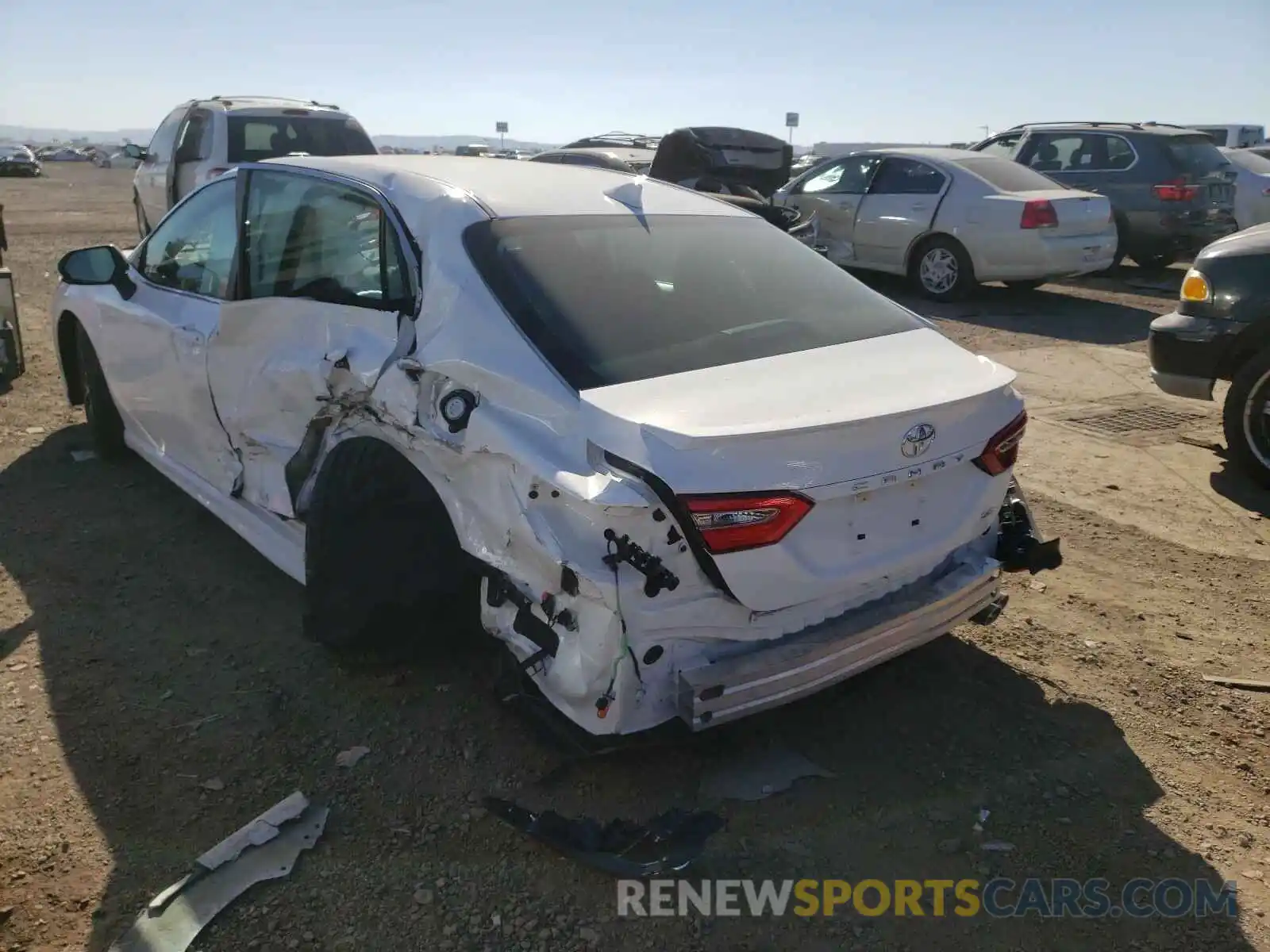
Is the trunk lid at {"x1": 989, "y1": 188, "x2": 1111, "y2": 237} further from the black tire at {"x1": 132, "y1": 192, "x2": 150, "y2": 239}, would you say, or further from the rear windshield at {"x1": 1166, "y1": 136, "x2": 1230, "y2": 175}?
the black tire at {"x1": 132, "y1": 192, "x2": 150, "y2": 239}

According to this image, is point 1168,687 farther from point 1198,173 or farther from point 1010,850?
point 1198,173

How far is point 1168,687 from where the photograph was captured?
3465 millimetres

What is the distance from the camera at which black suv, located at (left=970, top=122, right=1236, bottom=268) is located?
38.3 ft

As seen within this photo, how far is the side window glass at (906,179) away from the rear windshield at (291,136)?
5.57 meters

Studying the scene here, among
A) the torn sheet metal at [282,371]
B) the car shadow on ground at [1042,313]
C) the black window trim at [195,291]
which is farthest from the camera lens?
the car shadow on ground at [1042,313]

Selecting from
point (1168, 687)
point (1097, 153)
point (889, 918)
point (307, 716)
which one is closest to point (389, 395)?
point (307, 716)

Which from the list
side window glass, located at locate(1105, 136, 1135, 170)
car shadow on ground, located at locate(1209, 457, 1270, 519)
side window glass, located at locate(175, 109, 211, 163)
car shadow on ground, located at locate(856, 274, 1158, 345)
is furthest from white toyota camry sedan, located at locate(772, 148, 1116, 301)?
side window glass, located at locate(175, 109, 211, 163)

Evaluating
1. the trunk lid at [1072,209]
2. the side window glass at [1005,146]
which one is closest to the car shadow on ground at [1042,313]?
the trunk lid at [1072,209]

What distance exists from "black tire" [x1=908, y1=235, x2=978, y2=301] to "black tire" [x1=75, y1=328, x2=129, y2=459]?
8.30 m

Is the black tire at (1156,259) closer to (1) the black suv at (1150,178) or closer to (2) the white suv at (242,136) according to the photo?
(1) the black suv at (1150,178)

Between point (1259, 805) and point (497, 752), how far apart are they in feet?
7.27

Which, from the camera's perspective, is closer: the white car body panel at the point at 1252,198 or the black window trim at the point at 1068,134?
the black window trim at the point at 1068,134

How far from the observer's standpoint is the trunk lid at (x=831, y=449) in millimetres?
2391

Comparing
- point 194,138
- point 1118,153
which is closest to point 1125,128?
point 1118,153
